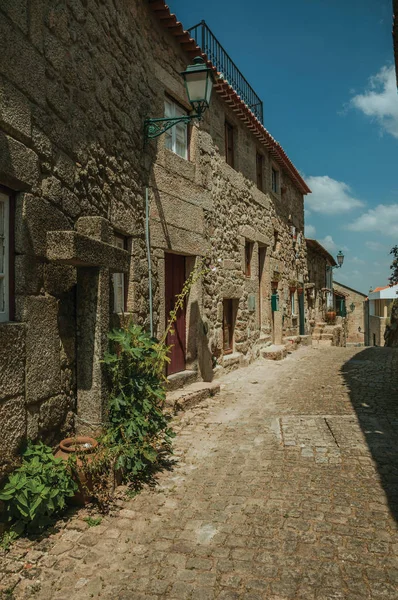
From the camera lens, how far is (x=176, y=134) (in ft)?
23.3

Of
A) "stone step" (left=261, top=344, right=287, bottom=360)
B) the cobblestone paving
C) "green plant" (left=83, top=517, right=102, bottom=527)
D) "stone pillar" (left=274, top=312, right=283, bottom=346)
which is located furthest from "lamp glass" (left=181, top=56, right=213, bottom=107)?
"stone pillar" (left=274, top=312, right=283, bottom=346)

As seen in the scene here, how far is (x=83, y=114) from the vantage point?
A: 166 inches

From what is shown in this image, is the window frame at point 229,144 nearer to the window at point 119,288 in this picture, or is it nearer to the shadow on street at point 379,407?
the window at point 119,288

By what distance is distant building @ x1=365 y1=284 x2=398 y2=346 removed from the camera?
106 ft

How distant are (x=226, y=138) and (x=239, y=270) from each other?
2.88 metres

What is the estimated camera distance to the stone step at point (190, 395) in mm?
6039

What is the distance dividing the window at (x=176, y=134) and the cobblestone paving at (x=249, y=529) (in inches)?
170

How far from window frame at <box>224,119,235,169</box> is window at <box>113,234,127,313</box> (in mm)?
4823

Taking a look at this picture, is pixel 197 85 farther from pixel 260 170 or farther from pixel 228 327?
pixel 260 170

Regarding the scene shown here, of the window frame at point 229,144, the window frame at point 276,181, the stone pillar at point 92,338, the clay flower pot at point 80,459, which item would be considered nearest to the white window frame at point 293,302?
the window frame at point 276,181

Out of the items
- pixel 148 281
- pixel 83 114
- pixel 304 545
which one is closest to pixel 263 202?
pixel 148 281

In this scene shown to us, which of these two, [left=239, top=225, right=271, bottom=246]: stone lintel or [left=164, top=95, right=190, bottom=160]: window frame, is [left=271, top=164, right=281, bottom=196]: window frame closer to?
[left=239, top=225, right=271, bottom=246]: stone lintel

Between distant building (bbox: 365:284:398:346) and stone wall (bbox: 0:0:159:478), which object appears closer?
stone wall (bbox: 0:0:159:478)

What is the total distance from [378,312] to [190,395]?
1267 inches
